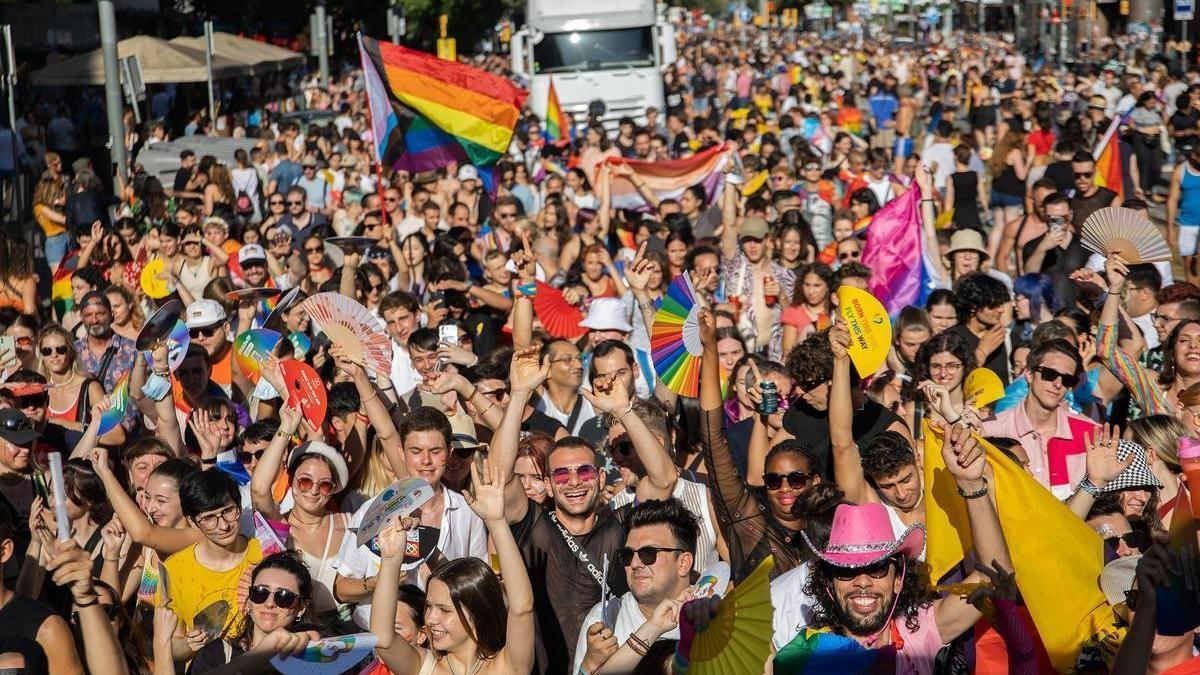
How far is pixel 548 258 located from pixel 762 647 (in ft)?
25.0

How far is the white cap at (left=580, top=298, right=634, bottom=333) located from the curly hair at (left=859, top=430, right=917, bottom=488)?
2.69 metres

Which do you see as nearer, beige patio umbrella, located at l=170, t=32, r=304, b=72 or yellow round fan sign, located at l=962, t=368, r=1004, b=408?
yellow round fan sign, located at l=962, t=368, r=1004, b=408

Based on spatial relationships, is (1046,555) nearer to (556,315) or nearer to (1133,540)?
(1133,540)

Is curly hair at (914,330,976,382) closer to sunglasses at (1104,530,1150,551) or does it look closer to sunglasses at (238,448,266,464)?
sunglasses at (1104,530,1150,551)

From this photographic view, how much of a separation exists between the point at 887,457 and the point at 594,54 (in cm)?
2132

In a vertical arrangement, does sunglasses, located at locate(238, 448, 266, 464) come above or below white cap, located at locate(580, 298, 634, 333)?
below

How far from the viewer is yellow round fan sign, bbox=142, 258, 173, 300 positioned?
35.7 ft

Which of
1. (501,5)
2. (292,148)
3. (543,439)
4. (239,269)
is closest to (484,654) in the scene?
(543,439)

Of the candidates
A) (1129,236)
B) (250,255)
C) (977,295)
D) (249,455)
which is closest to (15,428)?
(249,455)

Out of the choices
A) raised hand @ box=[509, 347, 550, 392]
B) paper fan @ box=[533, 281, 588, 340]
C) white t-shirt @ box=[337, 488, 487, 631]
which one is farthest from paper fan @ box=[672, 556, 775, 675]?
paper fan @ box=[533, 281, 588, 340]

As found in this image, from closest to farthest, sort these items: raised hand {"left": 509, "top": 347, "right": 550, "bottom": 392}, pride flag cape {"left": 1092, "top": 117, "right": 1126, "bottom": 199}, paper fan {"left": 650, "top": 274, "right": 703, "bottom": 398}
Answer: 1. raised hand {"left": 509, "top": 347, "right": 550, "bottom": 392}
2. paper fan {"left": 650, "top": 274, "right": 703, "bottom": 398}
3. pride flag cape {"left": 1092, "top": 117, "right": 1126, "bottom": 199}

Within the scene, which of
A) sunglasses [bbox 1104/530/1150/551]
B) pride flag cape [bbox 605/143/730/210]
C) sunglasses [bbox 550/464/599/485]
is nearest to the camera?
sunglasses [bbox 1104/530/1150/551]

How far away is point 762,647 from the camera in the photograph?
4156 millimetres

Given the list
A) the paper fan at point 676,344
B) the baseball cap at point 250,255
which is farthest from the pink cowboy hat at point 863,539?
the baseball cap at point 250,255
